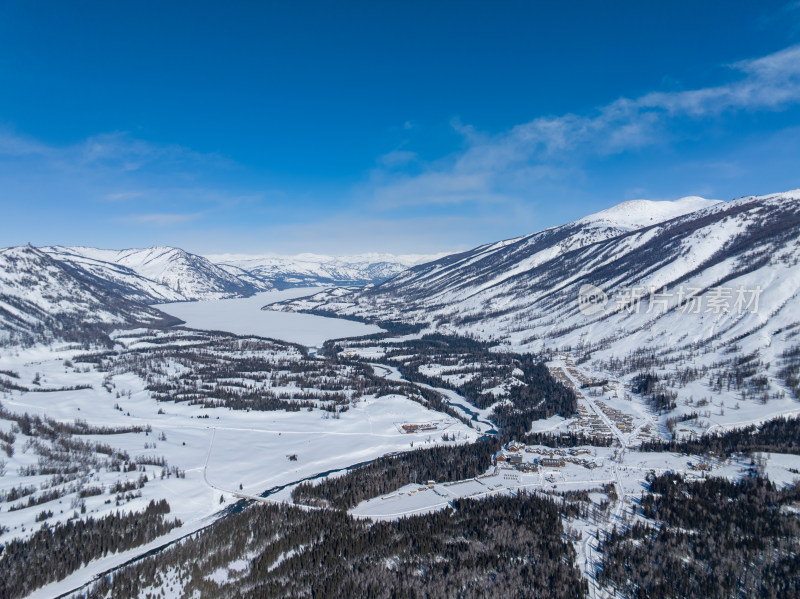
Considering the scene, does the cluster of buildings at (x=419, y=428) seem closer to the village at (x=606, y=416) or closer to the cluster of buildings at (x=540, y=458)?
the cluster of buildings at (x=540, y=458)

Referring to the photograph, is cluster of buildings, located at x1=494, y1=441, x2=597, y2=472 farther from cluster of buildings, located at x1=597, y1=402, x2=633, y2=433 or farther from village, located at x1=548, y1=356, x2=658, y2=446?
cluster of buildings, located at x1=597, y1=402, x2=633, y2=433

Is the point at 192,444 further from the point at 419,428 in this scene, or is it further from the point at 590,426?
the point at 590,426

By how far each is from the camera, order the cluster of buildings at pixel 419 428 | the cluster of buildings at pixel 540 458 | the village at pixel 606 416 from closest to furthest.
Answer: the cluster of buildings at pixel 540 458, the village at pixel 606 416, the cluster of buildings at pixel 419 428

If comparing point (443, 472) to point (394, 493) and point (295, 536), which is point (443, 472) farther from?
point (295, 536)

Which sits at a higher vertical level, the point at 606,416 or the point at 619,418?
the point at 606,416

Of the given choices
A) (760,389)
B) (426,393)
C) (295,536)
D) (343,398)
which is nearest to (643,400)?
(760,389)

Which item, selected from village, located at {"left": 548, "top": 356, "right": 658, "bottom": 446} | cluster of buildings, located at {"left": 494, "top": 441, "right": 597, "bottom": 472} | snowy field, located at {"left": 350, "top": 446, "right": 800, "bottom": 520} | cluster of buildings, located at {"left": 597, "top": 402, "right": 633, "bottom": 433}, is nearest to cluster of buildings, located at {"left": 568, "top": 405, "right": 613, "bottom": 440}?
village, located at {"left": 548, "top": 356, "right": 658, "bottom": 446}

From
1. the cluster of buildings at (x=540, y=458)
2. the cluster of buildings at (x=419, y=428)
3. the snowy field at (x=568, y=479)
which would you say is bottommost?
the snowy field at (x=568, y=479)

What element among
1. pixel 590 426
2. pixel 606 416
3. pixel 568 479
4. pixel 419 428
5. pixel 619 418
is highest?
pixel 419 428

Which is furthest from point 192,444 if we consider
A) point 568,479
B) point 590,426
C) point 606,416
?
point 606,416

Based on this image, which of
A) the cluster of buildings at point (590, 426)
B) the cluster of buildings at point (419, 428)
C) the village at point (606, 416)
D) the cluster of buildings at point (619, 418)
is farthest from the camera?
the cluster of buildings at point (419, 428)

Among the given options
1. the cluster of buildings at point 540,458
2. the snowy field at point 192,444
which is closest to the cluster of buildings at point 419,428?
the snowy field at point 192,444
